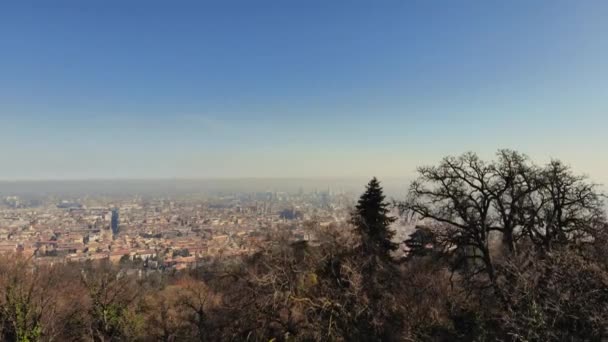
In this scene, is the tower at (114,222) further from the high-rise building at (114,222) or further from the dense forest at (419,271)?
the dense forest at (419,271)

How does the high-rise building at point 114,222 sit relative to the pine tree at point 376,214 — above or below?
below

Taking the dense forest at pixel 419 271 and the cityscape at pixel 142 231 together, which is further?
the cityscape at pixel 142 231

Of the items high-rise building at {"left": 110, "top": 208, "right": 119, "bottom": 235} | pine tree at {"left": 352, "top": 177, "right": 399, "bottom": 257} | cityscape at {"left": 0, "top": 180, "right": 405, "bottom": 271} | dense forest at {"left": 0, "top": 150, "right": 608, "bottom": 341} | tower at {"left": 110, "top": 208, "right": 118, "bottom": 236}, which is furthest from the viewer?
high-rise building at {"left": 110, "top": 208, "right": 119, "bottom": 235}

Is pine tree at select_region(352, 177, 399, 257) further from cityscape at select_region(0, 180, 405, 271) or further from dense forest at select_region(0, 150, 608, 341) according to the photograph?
dense forest at select_region(0, 150, 608, 341)

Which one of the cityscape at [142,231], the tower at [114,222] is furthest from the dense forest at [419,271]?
the tower at [114,222]

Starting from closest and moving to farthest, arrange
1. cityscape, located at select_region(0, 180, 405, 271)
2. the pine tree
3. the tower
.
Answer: the pine tree
cityscape, located at select_region(0, 180, 405, 271)
the tower

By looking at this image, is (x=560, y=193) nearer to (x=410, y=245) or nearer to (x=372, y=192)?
(x=372, y=192)

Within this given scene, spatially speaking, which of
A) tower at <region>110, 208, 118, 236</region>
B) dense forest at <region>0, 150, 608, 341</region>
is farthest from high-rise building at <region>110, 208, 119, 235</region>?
dense forest at <region>0, 150, 608, 341</region>

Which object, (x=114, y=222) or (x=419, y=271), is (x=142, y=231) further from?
(x=419, y=271)

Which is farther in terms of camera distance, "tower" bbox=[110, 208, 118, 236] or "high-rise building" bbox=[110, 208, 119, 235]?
"high-rise building" bbox=[110, 208, 119, 235]

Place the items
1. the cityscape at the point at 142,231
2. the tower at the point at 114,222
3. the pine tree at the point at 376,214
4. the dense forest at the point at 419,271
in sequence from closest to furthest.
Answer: the dense forest at the point at 419,271
the pine tree at the point at 376,214
the cityscape at the point at 142,231
the tower at the point at 114,222

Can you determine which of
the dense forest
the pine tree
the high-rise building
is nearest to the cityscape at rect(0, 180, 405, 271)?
the high-rise building

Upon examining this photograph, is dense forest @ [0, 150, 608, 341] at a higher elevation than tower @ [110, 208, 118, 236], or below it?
higher
